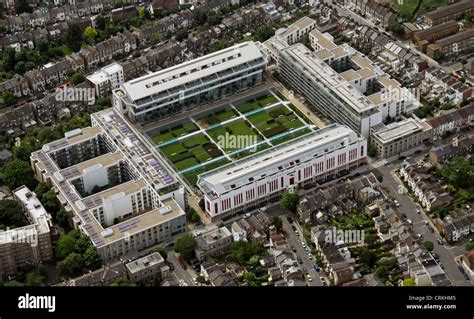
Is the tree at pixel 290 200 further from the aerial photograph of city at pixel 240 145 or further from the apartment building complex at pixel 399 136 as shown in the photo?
the apartment building complex at pixel 399 136

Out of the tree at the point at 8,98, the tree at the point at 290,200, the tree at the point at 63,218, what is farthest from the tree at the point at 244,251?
the tree at the point at 8,98

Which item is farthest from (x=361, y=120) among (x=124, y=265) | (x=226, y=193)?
(x=124, y=265)

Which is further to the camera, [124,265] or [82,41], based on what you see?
[82,41]

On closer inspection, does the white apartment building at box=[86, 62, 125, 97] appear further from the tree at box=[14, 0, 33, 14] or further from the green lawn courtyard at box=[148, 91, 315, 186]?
the tree at box=[14, 0, 33, 14]
